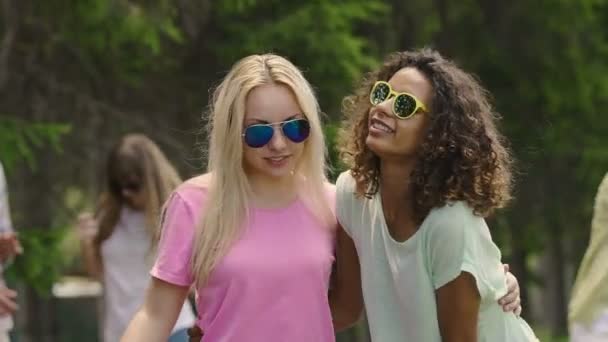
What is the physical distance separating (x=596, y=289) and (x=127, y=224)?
311cm

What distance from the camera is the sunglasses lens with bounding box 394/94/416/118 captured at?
381 centimetres

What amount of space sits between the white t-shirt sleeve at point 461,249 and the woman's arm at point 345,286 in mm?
445

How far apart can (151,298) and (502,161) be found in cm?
112

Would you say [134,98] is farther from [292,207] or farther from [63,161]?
[292,207]

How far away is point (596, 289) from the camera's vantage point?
13.9 feet

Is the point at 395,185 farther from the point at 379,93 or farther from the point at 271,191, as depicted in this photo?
the point at 271,191

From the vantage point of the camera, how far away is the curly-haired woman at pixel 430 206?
367 centimetres

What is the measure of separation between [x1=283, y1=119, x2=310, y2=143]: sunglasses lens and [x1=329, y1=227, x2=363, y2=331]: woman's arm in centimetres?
32

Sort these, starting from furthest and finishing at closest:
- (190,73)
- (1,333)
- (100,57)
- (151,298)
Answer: (190,73) → (100,57) → (1,333) → (151,298)

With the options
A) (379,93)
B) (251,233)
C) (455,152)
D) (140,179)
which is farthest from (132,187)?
(455,152)

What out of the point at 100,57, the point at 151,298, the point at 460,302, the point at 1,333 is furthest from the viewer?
the point at 100,57

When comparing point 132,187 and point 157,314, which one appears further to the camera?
point 132,187

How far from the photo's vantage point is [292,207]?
13.5 feet

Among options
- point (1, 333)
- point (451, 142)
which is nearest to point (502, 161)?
point (451, 142)
